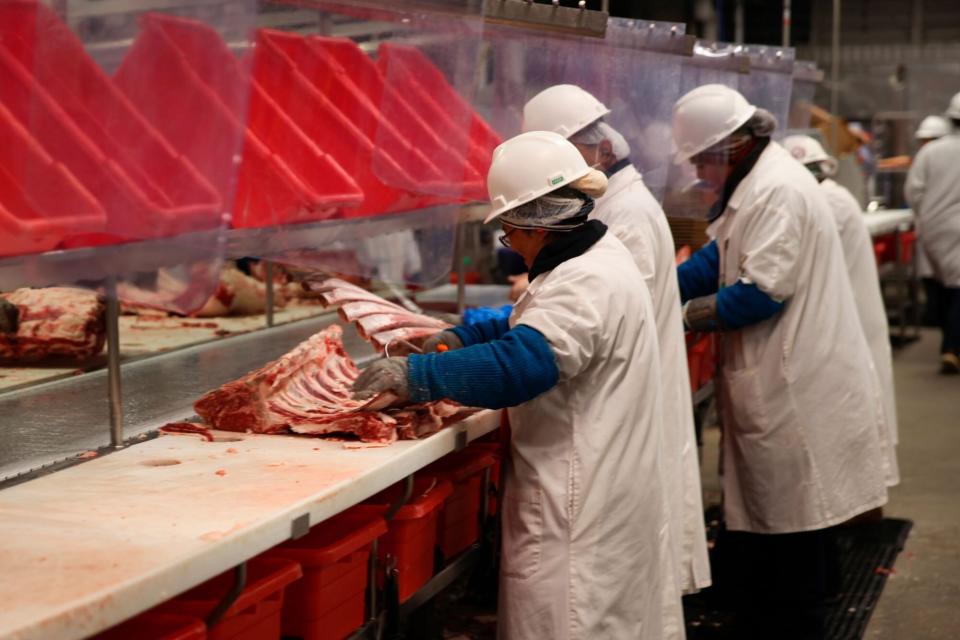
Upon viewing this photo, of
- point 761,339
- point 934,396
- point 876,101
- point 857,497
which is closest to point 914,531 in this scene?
point 857,497

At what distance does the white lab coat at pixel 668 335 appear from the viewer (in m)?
3.96

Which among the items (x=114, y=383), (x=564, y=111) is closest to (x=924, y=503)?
(x=564, y=111)

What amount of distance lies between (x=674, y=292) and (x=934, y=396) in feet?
18.8

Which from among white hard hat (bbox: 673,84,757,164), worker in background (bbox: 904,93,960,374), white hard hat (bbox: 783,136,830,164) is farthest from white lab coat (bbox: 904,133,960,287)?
white hard hat (bbox: 673,84,757,164)

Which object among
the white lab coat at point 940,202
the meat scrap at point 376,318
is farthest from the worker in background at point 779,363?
the white lab coat at point 940,202

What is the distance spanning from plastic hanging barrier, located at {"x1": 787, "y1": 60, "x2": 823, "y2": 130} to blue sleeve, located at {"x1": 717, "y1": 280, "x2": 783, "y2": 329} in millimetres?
2811

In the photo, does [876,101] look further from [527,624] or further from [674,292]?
[527,624]

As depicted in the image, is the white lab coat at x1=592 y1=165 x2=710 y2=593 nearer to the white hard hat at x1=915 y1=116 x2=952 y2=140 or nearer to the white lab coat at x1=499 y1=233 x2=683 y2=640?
the white lab coat at x1=499 y1=233 x2=683 y2=640

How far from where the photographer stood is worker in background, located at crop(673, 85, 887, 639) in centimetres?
458

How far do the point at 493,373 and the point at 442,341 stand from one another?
519mm

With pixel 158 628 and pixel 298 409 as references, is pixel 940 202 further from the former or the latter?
pixel 158 628

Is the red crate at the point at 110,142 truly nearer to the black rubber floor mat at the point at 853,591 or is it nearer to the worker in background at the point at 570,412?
the worker in background at the point at 570,412

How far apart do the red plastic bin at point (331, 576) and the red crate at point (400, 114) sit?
58.7 inches

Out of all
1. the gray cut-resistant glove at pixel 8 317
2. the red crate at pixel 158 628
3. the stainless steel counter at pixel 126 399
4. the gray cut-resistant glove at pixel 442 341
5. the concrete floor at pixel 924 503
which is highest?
the gray cut-resistant glove at pixel 442 341
